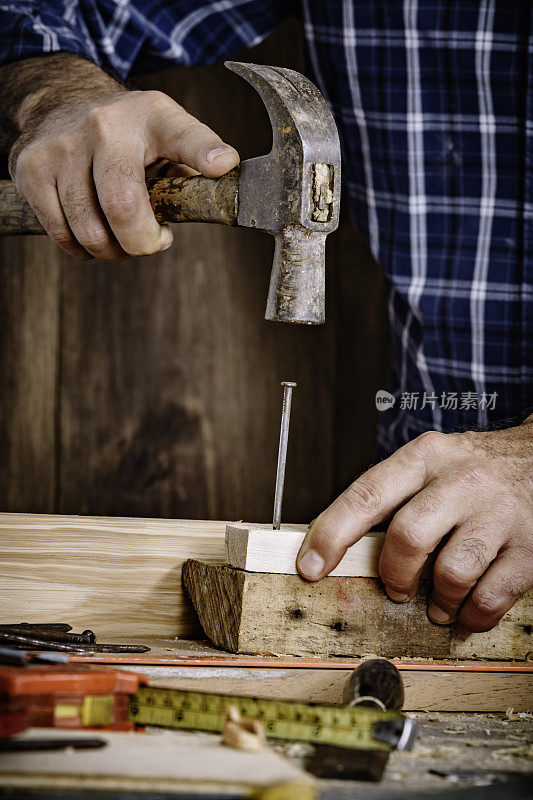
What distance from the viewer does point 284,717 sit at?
0.68 metres

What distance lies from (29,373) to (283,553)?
1246 mm

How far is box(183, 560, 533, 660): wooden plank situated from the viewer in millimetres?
958

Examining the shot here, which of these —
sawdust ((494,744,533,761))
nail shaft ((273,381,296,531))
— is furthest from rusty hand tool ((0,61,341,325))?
sawdust ((494,744,533,761))

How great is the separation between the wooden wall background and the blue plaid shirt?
0.47 meters

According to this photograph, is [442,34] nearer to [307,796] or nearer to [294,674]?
[294,674]

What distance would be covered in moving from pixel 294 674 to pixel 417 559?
20 centimetres

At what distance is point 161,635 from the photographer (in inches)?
43.7

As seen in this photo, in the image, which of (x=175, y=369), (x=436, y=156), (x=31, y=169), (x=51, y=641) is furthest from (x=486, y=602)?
(x=175, y=369)

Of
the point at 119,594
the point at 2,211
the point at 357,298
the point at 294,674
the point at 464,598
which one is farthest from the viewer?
the point at 357,298

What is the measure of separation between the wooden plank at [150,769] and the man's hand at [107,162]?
2.40 ft

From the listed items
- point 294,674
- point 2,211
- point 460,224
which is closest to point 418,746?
point 294,674

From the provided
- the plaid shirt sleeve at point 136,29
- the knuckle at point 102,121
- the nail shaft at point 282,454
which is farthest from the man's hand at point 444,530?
the plaid shirt sleeve at point 136,29

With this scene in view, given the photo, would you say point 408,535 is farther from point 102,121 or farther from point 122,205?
point 102,121

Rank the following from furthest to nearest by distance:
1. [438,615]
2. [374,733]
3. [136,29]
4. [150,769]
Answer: [136,29], [438,615], [374,733], [150,769]
